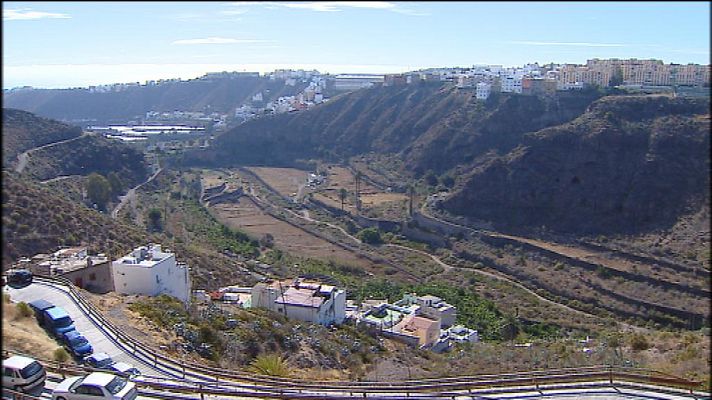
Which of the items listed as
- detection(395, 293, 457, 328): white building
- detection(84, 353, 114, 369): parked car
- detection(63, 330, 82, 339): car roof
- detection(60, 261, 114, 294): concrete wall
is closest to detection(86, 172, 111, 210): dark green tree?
detection(60, 261, 114, 294): concrete wall

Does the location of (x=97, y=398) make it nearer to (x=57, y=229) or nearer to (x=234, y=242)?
(x=57, y=229)

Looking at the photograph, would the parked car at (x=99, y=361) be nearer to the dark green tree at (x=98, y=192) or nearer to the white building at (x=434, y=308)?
the white building at (x=434, y=308)

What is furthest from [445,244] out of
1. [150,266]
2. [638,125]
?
[150,266]

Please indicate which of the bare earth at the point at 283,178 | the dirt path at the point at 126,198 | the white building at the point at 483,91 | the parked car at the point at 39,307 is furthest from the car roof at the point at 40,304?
the white building at the point at 483,91

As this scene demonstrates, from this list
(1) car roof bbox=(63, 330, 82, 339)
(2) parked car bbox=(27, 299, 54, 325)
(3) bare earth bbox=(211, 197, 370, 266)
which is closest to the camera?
(1) car roof bbox=(63, 330, 82, 339)

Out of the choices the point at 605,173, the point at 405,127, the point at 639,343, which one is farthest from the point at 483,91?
the point at 639,343

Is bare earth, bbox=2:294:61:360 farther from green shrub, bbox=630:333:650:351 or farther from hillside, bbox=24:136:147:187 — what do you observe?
hillside, bbox=24:136:147:187

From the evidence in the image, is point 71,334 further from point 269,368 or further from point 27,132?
point 27,132
